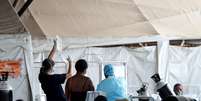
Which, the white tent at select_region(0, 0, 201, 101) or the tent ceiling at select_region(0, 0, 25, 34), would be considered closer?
the tent ceiling at select_region(0, 0, 25, 34)

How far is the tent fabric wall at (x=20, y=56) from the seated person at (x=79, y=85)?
249cm

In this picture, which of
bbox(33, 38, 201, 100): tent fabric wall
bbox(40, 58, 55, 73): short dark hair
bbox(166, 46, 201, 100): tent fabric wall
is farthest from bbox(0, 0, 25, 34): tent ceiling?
bbox(166, 46, 201, 100): tent fabric wall

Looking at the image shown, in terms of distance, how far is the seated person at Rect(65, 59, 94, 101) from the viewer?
4785mm

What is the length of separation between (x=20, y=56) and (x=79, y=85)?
2.76 m

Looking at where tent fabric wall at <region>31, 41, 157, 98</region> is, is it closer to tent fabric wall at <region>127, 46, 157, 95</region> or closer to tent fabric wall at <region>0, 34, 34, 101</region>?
tent fabric wall at <region>127, 46, 157, 95</region>

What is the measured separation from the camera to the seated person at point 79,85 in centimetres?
479

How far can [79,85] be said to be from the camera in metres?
4.80

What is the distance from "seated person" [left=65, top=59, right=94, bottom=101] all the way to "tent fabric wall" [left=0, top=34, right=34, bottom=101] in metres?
2.49

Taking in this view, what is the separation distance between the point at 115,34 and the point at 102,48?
445mm

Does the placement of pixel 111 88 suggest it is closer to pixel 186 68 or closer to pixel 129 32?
pixel 129 32

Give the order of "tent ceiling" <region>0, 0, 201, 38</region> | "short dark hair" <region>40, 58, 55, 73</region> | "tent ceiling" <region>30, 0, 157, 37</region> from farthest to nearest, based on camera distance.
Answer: "tent ceiling" <region>30, 0, 157, 37</region>
"tent ceiling" <region>0, 0, 201, 38</region>
"short dark hair" <region>40, 58, 55, 73</region>

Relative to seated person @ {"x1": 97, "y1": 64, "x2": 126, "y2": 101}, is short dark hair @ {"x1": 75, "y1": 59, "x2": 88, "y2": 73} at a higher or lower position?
higher

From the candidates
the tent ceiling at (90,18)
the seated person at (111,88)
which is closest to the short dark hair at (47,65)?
the seated person at (111,88)

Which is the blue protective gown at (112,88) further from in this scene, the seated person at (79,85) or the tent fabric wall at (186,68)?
the tent fabric wall at (186,68)
